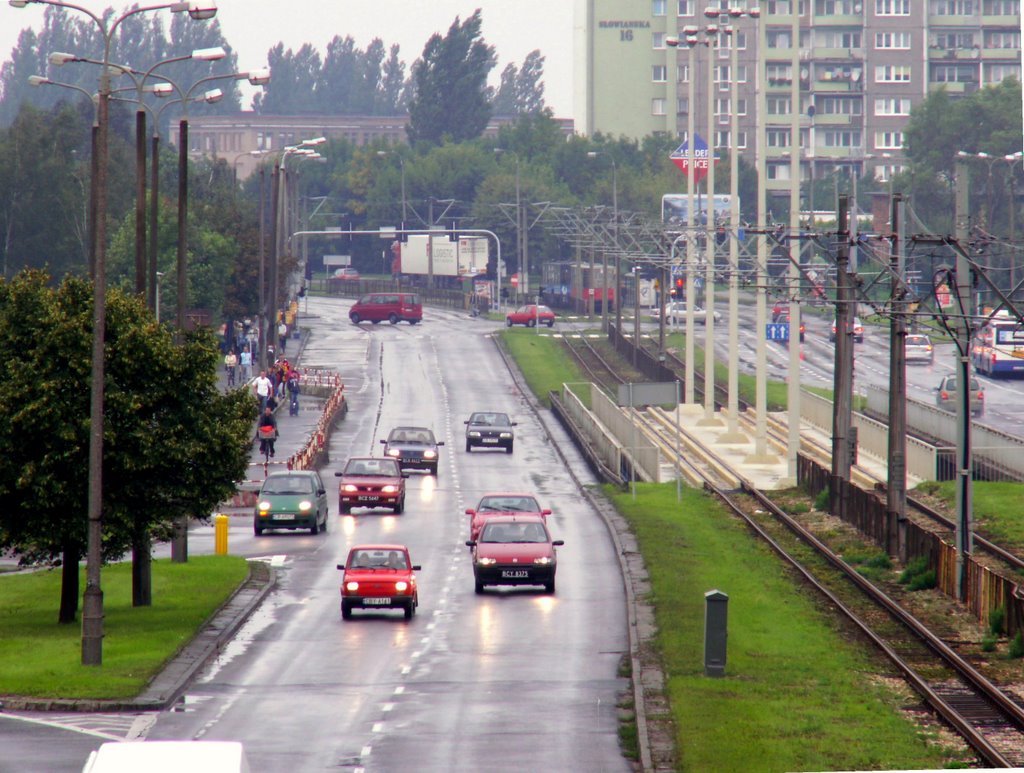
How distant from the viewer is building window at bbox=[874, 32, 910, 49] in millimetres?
150000

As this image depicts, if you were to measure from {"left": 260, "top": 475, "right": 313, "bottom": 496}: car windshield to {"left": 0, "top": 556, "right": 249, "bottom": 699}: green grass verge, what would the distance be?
18.2 feet

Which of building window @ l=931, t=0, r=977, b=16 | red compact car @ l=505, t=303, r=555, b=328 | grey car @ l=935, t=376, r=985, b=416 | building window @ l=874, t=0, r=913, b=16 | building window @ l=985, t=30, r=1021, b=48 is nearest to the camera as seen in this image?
grey car @ l=935, t=376, r=985, b=416

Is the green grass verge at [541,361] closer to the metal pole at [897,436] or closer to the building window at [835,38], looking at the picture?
the metal pole at [897,436]

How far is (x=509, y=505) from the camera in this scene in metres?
44.8

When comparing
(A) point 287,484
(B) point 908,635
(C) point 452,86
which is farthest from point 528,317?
(B) point 908,635

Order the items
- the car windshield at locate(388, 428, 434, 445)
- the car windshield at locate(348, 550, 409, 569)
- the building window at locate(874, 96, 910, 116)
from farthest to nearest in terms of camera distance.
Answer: the building window at locate(874, 96, 910, 116), the car windshield at locate(388, 428, 434, 445), the car windshield at locate(348, 550, 409, 569)

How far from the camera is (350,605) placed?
34.1 meters

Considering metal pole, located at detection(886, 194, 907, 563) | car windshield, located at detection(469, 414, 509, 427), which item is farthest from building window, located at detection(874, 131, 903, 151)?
metal pole, located at detection(886, 194, 907, 563)

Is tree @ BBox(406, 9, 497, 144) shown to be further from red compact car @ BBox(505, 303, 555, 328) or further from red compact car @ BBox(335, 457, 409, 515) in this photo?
red compact car @ BBox(335, 457, 409, 515)

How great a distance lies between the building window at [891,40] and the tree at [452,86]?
3508 cm

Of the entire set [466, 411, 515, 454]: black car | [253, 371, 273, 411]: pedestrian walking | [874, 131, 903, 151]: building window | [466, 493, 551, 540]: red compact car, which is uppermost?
[874, 131, 903, 151]: building window

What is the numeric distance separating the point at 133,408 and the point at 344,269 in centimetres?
13778

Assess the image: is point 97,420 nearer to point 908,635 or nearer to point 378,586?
point 378,586

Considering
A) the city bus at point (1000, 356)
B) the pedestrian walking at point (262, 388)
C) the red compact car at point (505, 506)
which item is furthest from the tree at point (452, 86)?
the red compact car at point (505, 506)
